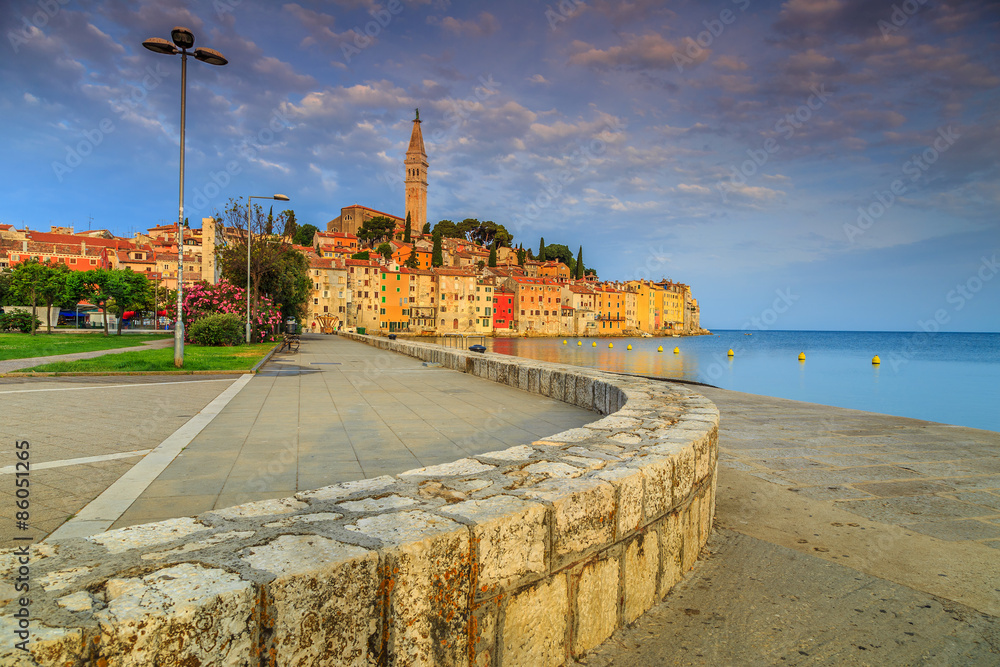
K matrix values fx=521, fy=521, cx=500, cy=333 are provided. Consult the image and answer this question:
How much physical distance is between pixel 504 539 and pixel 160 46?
48.8 feet

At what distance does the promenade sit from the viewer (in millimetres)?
3652

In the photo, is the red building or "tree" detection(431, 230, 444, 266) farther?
"tree" detection(431, 230, 444, 266)

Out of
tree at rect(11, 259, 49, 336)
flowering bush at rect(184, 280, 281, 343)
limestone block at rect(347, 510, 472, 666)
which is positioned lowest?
limestone block at rect(347, 510, 472, 666)

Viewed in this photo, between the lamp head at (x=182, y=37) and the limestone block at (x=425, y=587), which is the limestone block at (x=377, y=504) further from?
the lamp head at (x=182, y=37)

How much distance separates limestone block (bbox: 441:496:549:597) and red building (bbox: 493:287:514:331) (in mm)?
106124

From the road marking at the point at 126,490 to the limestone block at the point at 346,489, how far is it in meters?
0.95

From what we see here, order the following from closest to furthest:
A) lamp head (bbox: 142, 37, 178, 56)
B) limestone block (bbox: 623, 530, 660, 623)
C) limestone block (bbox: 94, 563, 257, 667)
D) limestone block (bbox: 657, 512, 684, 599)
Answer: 1. limestone block (bbox: 94, 563, 257, 667)
2. limestone block (bbox: 623, 530, 660, 623)
3. limestone block (bbox: 657, 512, 684, 599)
4. lamp head (bbox: 142, 37, 178, 56)

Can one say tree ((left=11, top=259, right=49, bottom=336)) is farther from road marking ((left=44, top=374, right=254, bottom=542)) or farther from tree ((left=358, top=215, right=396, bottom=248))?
tree ((left=358, top=215, right=396, bottom=248))

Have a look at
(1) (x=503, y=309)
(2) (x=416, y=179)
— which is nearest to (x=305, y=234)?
(2) (x=416, y=179)

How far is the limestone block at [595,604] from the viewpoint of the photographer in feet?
7.98

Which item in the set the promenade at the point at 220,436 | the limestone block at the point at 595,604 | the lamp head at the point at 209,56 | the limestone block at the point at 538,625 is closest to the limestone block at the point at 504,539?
the limestone block at the point at 538,625

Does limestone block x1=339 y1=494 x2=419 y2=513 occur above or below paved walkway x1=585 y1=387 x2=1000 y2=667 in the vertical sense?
above

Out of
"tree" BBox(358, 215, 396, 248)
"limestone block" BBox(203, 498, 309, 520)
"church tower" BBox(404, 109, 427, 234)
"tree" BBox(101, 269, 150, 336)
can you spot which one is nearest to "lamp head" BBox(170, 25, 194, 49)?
"limestone block" BBox(203, 498, 309, 520)

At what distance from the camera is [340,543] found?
1.79 metres
